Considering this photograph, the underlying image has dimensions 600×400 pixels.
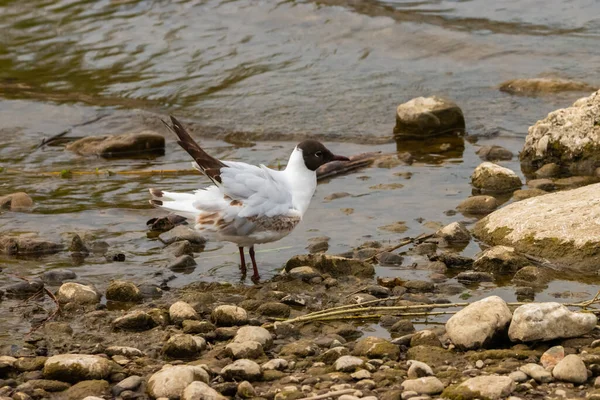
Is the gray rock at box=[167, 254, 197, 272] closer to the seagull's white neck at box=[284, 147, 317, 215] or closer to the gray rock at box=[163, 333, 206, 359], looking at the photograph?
the seagull's white neck at box=[284, 147, 317, 215]

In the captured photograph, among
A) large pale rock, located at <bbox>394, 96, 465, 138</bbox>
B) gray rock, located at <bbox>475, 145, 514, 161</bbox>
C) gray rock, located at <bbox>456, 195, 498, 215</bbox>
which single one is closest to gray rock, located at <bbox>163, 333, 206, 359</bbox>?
gray rock, located at <bbox>456, 195, 498, 215</bbox>

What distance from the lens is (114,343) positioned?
523 cm

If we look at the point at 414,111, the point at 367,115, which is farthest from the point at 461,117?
the point at 367,115

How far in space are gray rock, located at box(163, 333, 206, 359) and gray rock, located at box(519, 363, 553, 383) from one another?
1681mm

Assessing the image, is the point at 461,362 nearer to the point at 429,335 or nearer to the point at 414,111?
the point at 429,335

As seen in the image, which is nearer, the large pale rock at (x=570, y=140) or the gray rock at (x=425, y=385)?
the gray rock at (x=425, y=385)

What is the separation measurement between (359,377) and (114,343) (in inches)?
59.4

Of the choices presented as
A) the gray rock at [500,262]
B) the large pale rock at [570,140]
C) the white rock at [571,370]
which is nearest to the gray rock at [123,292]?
the gray rock at [500,262]

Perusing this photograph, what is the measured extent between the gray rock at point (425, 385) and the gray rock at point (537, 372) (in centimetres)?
42

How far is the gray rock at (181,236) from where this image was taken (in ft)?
24.2

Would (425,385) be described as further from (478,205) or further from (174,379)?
(478,205)

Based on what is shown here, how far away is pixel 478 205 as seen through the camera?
7914 mm

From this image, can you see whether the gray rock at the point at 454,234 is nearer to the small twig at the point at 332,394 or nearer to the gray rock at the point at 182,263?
the gray rock at the point at 182,263

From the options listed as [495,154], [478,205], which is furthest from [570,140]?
[478,205]
